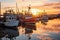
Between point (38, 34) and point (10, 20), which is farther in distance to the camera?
point (10, 20)

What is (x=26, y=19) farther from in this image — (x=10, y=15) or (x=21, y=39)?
(x=21, y=39)

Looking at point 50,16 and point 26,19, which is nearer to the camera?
point 26,19

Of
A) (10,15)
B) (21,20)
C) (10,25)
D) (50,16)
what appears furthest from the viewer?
(50,16)

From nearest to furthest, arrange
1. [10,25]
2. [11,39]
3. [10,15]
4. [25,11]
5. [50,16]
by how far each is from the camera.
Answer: [11,39], [10,25], [10,15], [25,11], [50,16]

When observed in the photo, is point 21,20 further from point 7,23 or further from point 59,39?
point 59,39

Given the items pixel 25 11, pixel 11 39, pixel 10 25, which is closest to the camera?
pixel 11 39

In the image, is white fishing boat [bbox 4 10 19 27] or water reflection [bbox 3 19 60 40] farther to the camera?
white fishing boat [bbox 4 10 19 27]

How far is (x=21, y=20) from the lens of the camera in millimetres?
48656

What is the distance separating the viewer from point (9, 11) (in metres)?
42.6

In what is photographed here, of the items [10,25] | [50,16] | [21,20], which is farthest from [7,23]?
[50,16]

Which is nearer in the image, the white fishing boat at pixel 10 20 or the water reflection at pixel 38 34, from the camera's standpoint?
the water reflection at pixel 38 34

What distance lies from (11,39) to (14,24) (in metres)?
13.3

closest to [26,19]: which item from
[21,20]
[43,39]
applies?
[21,20]

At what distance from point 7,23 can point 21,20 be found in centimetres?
1017
